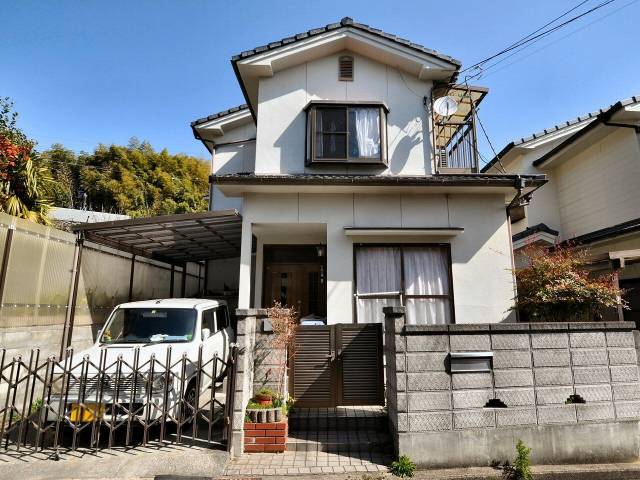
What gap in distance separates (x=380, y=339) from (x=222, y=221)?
4406 millimetres

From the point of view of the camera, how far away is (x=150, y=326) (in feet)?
21.3

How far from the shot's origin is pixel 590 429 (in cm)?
461

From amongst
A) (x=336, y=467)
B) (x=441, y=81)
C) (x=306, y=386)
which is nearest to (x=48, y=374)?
(x=306, y=386)

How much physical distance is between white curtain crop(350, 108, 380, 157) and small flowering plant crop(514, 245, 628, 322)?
14.5ft

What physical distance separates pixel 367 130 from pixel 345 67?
185cm

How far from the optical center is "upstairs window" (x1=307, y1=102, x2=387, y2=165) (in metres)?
8.44

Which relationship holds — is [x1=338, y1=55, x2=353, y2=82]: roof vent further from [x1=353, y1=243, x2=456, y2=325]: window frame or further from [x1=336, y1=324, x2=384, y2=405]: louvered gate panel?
[x1=336, y1=324, x2=384, y2=405]: louvered gate panel

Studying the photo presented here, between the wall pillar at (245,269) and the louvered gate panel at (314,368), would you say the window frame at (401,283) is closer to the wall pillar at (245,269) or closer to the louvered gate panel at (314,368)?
the louvered gate panel at (314,368)

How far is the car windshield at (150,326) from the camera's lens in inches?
248

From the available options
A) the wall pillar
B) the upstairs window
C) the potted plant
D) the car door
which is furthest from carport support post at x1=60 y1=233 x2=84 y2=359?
the upstairs window

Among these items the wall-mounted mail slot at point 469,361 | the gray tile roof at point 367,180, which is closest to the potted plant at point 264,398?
the wall-mounted mail slot at point 469,361

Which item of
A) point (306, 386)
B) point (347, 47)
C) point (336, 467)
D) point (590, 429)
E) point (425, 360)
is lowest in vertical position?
point (336, 467)

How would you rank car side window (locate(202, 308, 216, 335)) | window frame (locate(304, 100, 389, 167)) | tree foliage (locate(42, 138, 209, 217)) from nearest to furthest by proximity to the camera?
car side window (locate(202, 308, 216, 335)), window frame (locate(304, 100, 389, 167)), tree foliage (locate(42, 138, 209, 217))

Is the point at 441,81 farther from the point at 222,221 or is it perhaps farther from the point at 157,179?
the point at 157,179
